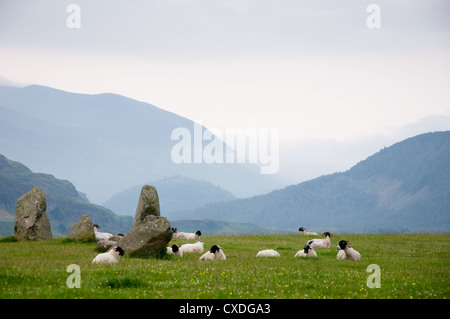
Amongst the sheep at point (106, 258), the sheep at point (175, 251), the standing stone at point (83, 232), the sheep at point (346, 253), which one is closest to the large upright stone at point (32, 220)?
the standing stone at point (83, 232)

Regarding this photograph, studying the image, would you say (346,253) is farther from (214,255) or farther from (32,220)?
(32,220)

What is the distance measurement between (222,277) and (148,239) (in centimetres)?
861

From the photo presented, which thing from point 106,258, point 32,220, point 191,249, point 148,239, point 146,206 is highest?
point 146,206

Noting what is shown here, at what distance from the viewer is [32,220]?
135ft

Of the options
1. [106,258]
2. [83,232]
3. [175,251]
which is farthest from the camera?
[83,232]

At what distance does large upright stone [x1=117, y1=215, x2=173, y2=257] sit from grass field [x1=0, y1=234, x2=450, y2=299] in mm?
789

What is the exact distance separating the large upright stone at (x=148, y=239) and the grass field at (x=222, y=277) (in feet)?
2.59

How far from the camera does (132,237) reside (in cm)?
3006

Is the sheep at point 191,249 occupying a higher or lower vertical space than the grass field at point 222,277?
lower

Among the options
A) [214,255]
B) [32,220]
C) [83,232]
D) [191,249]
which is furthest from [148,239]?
[32,220]

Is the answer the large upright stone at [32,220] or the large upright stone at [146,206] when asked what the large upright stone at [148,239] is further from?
the large upright stone at [32,220]

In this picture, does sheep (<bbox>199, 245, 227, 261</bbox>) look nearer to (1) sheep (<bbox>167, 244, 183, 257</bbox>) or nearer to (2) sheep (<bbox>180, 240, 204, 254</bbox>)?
(1) sheep (<bbox>167, 244, 183, 257</bbox>)

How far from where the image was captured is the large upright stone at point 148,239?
96.0 ft
